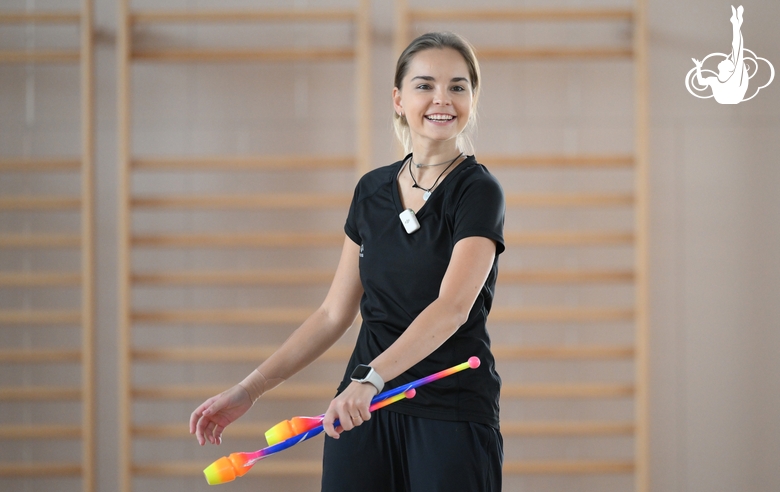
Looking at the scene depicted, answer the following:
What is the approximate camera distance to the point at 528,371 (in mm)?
2666

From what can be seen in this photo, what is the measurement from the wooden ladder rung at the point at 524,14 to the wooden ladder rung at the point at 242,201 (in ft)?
2.33

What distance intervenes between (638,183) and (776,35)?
2.63ft

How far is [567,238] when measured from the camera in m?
2.54

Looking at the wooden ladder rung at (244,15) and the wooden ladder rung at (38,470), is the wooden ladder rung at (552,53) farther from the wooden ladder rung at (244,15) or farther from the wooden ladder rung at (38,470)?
the wooden ladder rung at (38,470)

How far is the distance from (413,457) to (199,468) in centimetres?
157

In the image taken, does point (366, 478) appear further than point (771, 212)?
No

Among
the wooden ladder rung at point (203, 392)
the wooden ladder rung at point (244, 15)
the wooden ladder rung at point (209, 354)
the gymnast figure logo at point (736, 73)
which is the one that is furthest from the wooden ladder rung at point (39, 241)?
the gymnast figure logo at point (736, 73)

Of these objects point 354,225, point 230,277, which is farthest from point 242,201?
point 354,225

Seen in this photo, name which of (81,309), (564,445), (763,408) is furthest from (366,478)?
(763,408)

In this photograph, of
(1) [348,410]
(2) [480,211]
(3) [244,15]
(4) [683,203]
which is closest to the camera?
(1) [348,410]

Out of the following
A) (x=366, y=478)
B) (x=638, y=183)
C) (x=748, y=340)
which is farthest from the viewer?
(x=748, y=340)

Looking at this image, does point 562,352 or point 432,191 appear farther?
point 562,352

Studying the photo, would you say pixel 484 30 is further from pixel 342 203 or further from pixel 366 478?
pixel 366 478

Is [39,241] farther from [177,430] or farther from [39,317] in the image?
[177,430]
